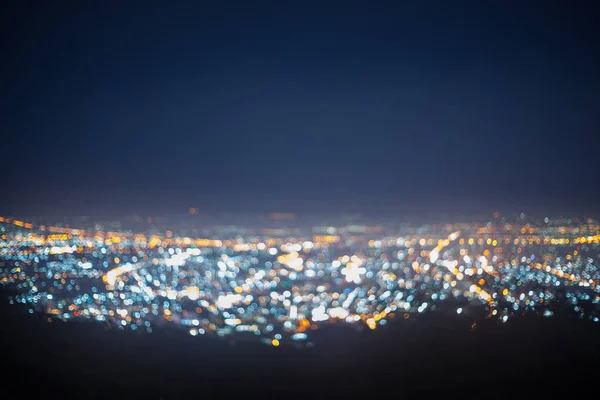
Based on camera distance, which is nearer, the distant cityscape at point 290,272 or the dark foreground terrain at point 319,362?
the dark foreground terrain at point 319,362

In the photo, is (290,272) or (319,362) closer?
(319,362)

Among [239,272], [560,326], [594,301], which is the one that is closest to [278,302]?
[239,272]

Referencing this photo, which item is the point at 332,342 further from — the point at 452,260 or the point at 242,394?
the point at 452,260

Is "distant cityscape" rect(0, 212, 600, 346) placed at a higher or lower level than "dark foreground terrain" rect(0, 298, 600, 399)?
higher

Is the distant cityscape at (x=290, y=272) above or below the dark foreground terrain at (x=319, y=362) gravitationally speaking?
above

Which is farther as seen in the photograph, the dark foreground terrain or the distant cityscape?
the distant cityscape
